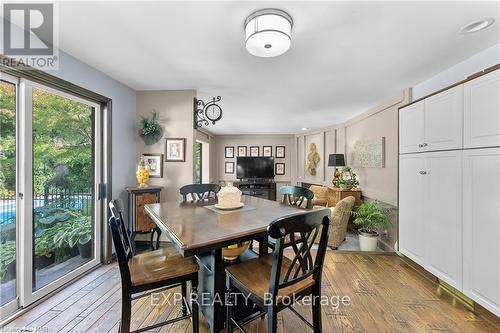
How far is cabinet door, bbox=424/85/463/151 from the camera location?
1938 mm

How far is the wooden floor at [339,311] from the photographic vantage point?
1728 millimetres

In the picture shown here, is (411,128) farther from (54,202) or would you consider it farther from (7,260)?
(7,260)

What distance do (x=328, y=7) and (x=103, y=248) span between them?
3.44 m

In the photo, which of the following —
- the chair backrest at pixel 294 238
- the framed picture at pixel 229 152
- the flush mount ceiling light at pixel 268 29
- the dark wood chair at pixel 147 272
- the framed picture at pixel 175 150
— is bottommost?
the dark wood chair at pixel 147 272

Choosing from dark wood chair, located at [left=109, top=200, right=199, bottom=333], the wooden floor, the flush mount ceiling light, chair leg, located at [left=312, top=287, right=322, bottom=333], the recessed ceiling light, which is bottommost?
the wooden floor

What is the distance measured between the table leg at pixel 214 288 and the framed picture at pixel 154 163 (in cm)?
199

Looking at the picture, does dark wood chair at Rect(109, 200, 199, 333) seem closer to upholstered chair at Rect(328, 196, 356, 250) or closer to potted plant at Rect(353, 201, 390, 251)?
upholstered chair at Rect(328, 196, 356, 250)

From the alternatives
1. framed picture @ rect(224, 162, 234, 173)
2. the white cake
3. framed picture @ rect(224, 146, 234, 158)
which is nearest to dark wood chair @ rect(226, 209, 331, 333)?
the white cake

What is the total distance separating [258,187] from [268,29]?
221 inches

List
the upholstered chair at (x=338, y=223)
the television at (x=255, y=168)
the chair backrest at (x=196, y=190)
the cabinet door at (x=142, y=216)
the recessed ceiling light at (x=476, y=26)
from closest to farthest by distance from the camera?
the recessed ceiling light at (x=476, y=26), the chair backrest at (x=196, y=190), the cabinet door at (x=142, y=216), the upholstered chair at (x=338, y=223), the television at (x=255, y=168)

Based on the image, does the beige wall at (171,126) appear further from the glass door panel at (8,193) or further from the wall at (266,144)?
the wall at (266,144)

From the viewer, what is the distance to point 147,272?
1399 millimetres

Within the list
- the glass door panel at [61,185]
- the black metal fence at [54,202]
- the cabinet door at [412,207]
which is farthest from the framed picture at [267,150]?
the black metal fence at [54,202]

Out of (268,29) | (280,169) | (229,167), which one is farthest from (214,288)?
(280,169)
